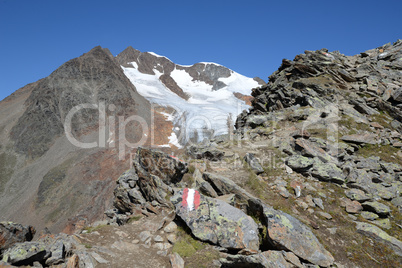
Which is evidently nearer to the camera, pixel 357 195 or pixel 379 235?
pixel 379 235

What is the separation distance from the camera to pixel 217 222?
297 inches

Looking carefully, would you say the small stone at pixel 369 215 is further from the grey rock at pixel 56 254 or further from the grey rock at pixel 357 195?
the grey rock at pixel 56 254

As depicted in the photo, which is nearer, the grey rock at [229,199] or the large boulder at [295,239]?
the large boulder at [295,239]

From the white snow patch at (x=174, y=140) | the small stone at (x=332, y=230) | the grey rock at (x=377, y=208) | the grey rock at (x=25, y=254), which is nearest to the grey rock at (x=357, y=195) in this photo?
the grey rock at (x=377, y=208)

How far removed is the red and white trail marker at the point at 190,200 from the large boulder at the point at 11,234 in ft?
20.4

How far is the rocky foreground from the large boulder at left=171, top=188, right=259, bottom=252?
3cm

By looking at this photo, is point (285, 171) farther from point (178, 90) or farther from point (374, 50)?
point (178, 90)

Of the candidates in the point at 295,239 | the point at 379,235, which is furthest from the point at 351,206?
the point at 295,239

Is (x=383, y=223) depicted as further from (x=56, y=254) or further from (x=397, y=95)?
(x=397, y=95)

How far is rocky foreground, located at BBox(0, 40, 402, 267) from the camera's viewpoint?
22.1 feet

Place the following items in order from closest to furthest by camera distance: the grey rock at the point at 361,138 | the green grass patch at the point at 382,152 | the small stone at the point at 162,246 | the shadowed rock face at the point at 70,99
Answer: the small stone at the point at 162,246, the green grass patch at the point at 382,152, the grey rock at the point at 361,138, the shadowed rock face at the point at 70,99

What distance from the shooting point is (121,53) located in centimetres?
18888

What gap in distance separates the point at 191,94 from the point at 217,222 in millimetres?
153422

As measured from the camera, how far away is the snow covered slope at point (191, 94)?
8825 cm
